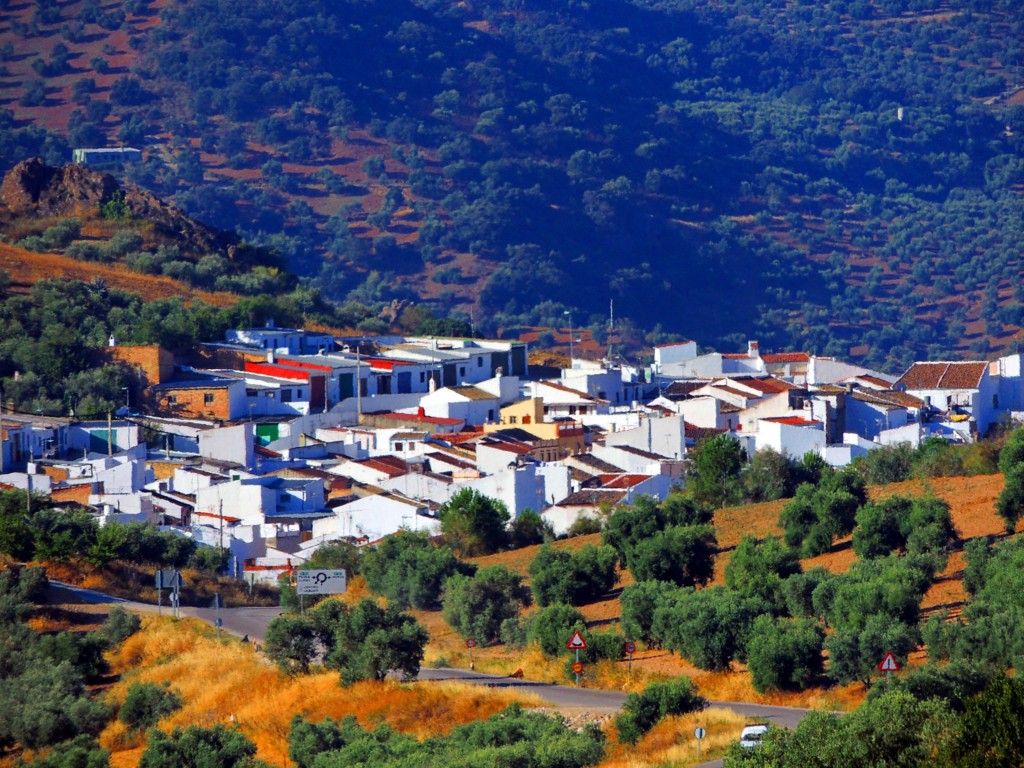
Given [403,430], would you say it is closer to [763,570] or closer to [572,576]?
[572,576]

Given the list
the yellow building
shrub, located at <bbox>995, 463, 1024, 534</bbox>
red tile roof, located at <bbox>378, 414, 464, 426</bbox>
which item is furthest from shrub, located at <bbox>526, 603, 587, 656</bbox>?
red tile roof, located at <bbox>378, 414, 464, 426</bbox>

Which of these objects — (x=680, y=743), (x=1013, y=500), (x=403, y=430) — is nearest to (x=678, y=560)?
(x=1013, y=500)

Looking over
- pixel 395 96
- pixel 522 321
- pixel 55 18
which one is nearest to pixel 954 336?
pixel 522 321

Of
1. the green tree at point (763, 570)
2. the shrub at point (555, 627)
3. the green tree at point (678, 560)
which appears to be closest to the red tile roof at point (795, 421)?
the green tree at point (678, 560)

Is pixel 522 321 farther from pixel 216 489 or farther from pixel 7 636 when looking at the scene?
pixel 7 636

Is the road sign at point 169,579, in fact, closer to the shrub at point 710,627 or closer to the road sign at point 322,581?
the road sign at point 322,581
